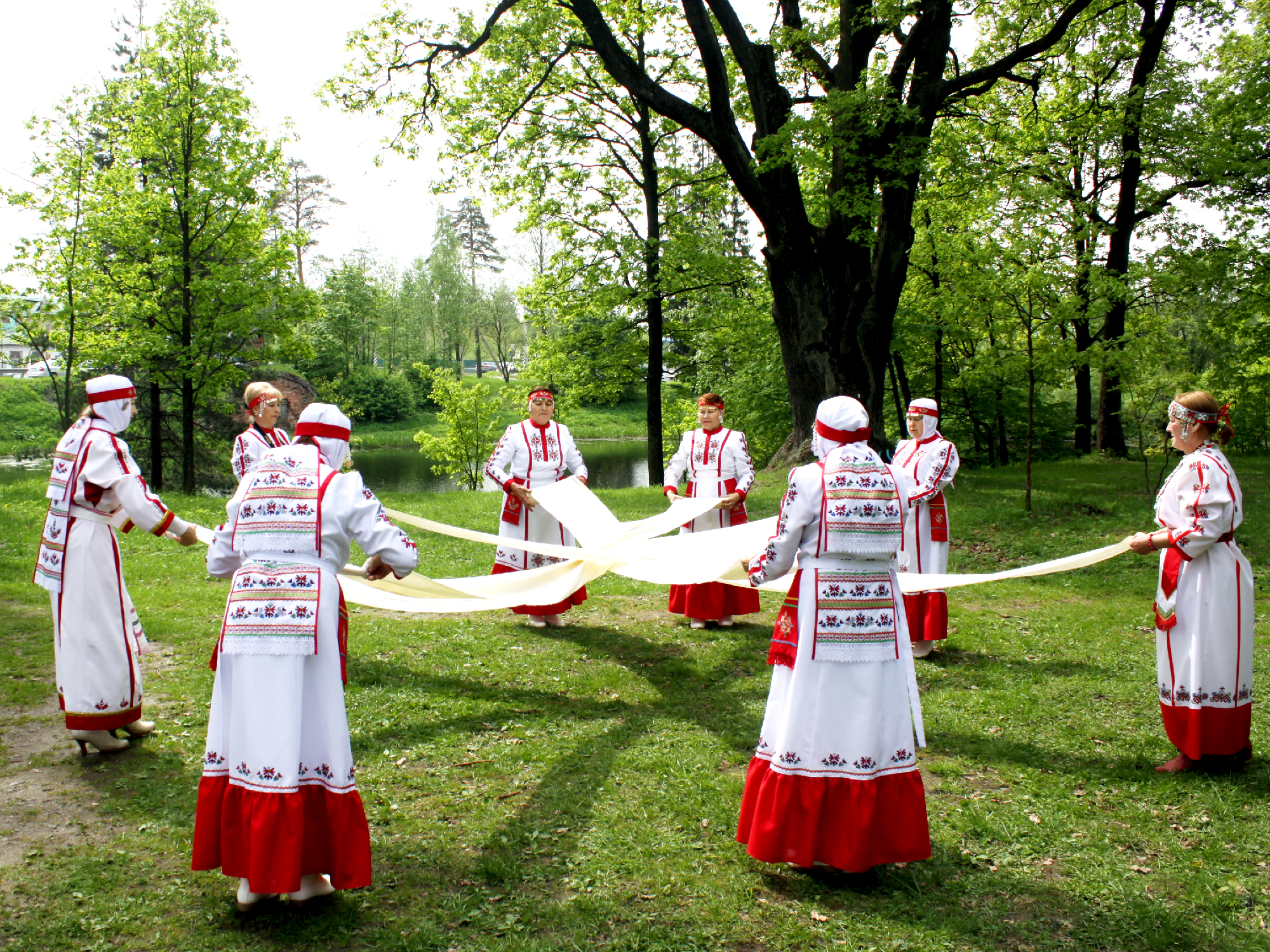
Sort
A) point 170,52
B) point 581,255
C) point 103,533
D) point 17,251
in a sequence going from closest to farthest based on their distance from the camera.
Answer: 1. point 103,533
2. point 17,251
3. point 170,52
4. point 581,255

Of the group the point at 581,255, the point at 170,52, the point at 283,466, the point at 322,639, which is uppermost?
the point at 170,52

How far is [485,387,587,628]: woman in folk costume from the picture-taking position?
26.6 ft

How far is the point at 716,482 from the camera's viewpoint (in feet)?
26.4

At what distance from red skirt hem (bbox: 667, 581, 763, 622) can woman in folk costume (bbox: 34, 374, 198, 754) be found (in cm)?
452

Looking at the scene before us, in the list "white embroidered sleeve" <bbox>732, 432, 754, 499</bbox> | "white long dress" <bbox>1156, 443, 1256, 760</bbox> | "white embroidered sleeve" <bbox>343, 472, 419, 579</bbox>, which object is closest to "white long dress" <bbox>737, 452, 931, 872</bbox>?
"white embroidered sleeve" <bbox>343, 472, 419, 579</bbox>

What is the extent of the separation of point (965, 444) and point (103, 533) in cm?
2203

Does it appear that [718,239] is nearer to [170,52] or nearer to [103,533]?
[170,52]

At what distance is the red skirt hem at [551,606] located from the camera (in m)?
8.01

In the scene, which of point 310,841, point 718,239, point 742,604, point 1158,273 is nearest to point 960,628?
point 742,604

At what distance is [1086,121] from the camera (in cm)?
1477

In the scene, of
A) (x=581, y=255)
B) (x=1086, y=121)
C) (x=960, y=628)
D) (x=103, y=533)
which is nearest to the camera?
(x=103, y=533)

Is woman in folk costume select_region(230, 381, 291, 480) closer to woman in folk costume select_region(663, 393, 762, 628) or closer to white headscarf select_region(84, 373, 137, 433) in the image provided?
white headscarf select_region(84, 373, 137, 433)

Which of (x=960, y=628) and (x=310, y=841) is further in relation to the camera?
(x=960, y=628)

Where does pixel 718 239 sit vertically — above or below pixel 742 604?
above
